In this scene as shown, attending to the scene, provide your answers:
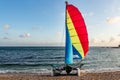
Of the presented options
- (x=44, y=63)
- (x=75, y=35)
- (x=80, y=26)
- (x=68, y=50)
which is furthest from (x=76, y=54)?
(x=44, y=63)

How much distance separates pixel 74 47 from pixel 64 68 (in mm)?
2142

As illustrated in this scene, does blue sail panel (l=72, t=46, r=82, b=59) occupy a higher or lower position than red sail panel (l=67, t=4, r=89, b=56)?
lower

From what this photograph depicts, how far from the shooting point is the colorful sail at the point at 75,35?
21.0 m

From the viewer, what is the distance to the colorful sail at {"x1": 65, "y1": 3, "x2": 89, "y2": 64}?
69.0ft

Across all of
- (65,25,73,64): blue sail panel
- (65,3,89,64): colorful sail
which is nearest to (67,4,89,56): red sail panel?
(65,3,89,64): colorful sail

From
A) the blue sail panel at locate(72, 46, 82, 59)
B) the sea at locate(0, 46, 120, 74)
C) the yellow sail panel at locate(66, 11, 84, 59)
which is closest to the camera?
the yellow sail panel at locate(66, 11, 84, 59)

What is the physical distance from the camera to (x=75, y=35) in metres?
21.3

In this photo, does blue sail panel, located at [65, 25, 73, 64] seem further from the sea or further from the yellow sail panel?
the sea

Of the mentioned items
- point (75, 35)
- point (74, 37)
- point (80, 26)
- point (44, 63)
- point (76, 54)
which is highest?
point (80, 26)

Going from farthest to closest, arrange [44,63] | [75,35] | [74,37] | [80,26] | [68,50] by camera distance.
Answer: [44,63]
[68,50]
[74,37]
[75,35]
[80,26]

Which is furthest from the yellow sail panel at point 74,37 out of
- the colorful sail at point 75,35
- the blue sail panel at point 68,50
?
the blue sail panel at point 68,50

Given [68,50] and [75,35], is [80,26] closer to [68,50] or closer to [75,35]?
[75,35]

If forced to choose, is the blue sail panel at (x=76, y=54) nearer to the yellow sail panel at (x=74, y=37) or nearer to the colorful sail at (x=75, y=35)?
the colorful sail at (x=75, y=35)

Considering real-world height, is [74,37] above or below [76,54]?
above
